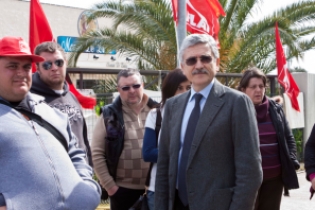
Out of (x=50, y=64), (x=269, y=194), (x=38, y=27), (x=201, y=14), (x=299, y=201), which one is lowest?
(x=299, y=201)

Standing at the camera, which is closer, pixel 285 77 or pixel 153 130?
pixel 153 130

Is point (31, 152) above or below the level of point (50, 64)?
below

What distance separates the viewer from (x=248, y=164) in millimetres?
2863

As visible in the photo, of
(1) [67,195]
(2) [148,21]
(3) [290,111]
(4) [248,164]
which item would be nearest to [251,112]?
(4) [248,164]

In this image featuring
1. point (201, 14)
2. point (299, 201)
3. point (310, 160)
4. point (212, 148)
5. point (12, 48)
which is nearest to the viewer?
point (12, 48)

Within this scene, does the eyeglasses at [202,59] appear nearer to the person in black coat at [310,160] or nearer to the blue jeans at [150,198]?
the blue jeans at [150,198]

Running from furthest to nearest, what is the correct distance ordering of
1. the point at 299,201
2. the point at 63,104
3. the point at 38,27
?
the point at 299,201 → the point at 38,27 → the point at 63,104

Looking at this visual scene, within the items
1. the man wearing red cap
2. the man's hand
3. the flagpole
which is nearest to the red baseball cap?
the man wearing red cap

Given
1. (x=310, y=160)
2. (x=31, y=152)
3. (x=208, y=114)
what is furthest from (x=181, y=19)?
(x=31, y=152)

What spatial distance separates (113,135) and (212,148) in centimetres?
143

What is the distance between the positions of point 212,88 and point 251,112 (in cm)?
31

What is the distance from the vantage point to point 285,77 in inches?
395

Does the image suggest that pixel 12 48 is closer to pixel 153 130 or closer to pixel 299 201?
pixel 153 130

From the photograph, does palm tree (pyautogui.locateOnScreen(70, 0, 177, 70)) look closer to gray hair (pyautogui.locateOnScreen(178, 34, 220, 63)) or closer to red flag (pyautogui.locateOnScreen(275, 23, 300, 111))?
red flag (pyautogui.locateOnScreen(275, 23, 300, 111))
